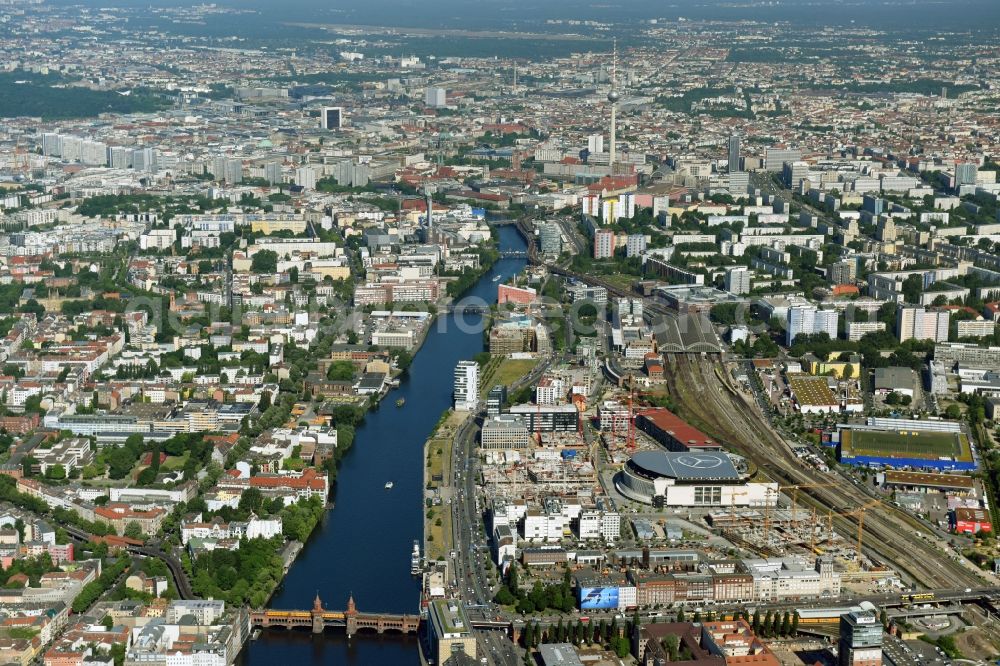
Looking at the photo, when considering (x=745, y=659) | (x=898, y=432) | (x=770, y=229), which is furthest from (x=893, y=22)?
(x=745, y=659)

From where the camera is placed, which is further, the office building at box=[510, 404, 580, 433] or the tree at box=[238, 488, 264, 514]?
the office building at box=[510, 404, 580, 433]

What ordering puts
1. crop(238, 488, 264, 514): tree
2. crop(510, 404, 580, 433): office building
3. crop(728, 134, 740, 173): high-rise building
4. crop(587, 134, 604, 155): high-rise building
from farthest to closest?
1. crop(587, 134, 604, 155): high-rise building
2. crop(728, 134, 740, 173): high-rise building
3. crop(510, 404, 580, 433): office building
4. crop(238, 488, 264, 514): tree

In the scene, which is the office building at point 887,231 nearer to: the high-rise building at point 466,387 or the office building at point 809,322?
the office building at point 809,322

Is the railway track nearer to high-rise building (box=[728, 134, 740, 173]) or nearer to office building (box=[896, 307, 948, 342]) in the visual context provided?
office building (box=[896, 307, 948, 342])

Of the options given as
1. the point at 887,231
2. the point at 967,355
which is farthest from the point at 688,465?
the point at 887,231

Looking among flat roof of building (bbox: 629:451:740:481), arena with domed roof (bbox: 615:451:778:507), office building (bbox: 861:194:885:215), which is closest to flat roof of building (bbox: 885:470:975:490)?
arena with domed roof (bbox: 615:451:778:507)

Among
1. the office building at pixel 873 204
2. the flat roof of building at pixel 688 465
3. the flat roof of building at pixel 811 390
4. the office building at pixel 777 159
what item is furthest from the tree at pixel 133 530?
the office building at pixel 777 159

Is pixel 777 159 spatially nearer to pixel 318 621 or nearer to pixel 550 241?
pixel 550 241
